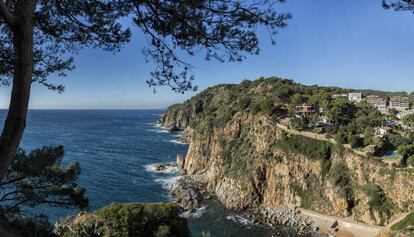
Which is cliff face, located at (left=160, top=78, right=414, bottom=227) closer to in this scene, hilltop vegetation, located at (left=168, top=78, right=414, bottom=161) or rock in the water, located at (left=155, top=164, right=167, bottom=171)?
hilltop vegetation, located at (left=168, top=78, right=414, bottom=161)

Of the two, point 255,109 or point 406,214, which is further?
point 255,109

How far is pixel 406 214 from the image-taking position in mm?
24781

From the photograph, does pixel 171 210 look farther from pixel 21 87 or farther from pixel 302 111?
pixel 302 111

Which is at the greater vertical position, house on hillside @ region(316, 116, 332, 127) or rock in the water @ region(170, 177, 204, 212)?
house on hillside @ region(316, 116, 332, 127)

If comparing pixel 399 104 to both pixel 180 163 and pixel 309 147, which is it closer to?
pixel 309 147

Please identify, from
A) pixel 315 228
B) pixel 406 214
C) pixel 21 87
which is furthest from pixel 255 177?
pixel 21 87

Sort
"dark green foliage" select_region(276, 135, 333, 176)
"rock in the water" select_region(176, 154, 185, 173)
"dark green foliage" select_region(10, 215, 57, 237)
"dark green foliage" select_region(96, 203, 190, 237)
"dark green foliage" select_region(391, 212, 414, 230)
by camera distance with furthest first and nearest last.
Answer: "rock in the water" select_region(176, 154, 185, 173), "dark green foliage" select_region(276, 135, 333, 176), "dark green foliage" select_region(391, 212, 414, 230), "dark green foliage" select_region(96, 203, 190, 237), "dark green foliage" select_region(10, 215, 57, 237)

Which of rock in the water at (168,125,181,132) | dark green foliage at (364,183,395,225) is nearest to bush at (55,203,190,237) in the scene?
dark green foliage at (364,183,395,225)

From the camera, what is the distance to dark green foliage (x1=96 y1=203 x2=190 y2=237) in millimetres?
18125

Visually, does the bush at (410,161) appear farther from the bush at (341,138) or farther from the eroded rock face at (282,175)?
the bush at (341,138)

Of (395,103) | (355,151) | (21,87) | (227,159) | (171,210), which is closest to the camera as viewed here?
(21,87)

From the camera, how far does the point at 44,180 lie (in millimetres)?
9797

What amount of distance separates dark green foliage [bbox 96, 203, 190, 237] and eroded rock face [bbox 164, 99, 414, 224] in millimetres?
12793

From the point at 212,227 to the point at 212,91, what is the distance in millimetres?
80528
